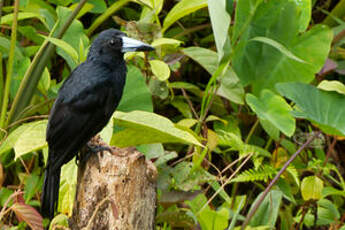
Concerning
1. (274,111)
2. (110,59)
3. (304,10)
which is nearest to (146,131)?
(110,59)

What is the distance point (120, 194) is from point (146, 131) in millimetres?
341

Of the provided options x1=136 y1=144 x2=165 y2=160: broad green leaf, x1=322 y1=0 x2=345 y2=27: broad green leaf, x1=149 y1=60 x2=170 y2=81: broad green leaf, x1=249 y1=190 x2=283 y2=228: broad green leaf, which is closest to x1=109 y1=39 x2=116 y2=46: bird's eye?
x1=149 y1=60 x2=170 y2=81: broad green leaf

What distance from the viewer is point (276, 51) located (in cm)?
331

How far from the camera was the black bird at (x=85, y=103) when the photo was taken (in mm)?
2428

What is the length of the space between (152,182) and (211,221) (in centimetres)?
43

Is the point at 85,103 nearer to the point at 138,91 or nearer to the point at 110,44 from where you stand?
the point at 110,44

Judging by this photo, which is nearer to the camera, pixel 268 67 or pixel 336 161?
pixel 268 67

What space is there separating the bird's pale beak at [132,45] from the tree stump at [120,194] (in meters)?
0.47

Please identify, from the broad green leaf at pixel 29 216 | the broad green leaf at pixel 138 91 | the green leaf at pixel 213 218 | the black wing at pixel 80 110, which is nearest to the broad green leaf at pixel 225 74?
the broad green leaf at pixel 138 91

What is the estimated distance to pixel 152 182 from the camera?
2.20 meters

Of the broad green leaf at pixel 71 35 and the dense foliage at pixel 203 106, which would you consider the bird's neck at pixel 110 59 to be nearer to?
the dense foliage at pixel 203 106

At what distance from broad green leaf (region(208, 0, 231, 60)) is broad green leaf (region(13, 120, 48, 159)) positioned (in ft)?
2.43

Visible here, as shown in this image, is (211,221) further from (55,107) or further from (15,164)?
(15,164)

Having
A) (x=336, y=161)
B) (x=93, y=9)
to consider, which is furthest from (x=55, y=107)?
(x=336, y=161)
